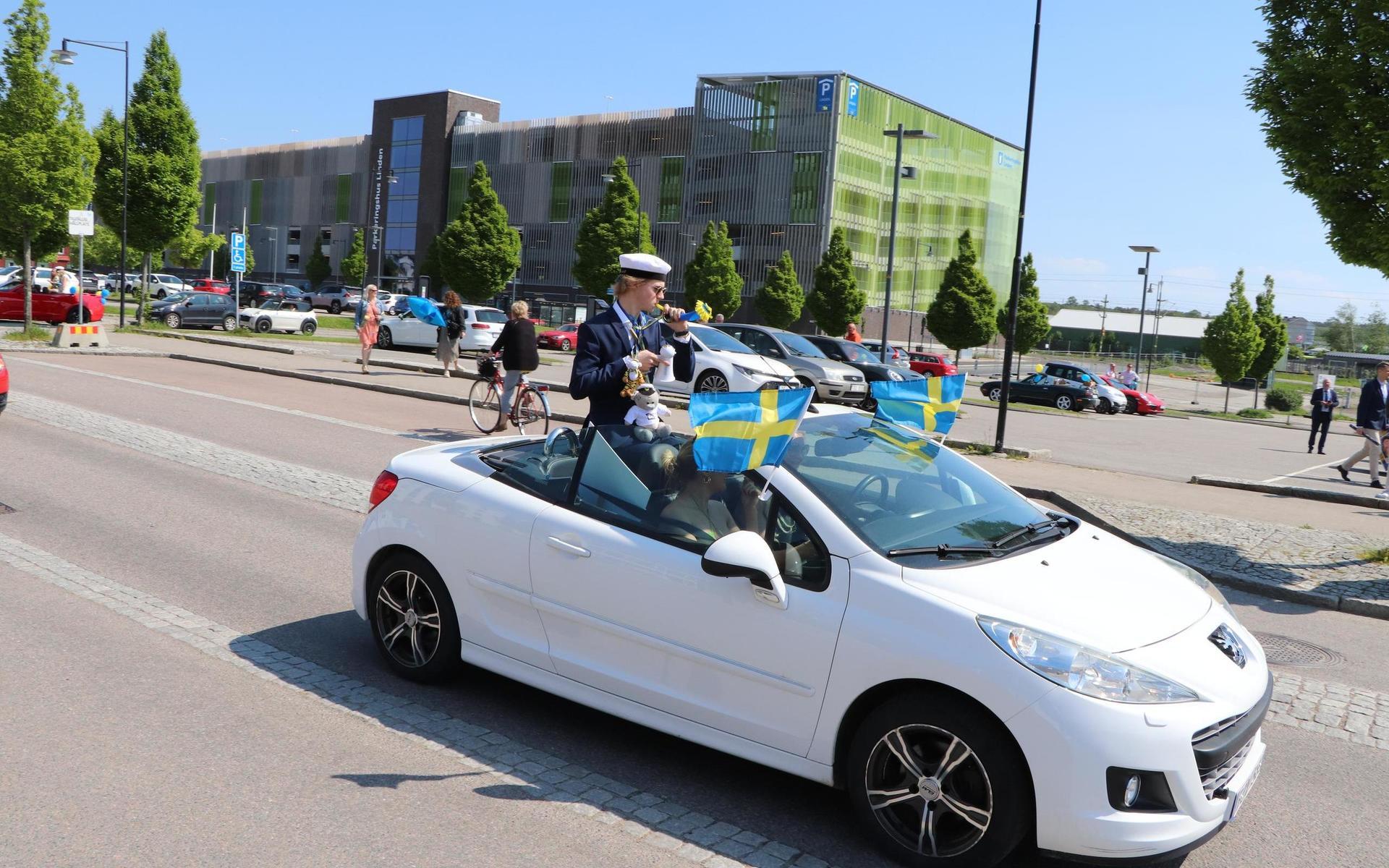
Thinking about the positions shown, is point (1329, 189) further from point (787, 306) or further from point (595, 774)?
point (787, 306)

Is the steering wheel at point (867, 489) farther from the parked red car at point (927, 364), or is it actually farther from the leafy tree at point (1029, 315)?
the leafy tree at point (1029, 315)

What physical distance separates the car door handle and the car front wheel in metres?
1.37

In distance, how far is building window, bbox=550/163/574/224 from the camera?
85.5 metres

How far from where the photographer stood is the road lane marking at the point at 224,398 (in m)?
15.2

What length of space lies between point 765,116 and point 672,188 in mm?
9291

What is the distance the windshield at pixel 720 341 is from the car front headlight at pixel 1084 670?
18.3 m

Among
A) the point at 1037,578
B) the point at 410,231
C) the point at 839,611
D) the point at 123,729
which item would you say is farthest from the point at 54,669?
the point at 410,231

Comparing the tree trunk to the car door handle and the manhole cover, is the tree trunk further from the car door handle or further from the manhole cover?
the manhole cover

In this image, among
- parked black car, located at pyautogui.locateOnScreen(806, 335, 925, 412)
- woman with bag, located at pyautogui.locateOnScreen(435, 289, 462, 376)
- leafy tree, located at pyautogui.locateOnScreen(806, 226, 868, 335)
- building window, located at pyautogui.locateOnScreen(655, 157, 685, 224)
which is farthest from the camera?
building window, located at pyautogui.locateOnScreen(655, 157, 685, 224)

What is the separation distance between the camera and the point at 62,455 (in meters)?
11.5

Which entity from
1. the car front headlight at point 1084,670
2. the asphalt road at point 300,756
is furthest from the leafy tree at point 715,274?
the car front headlight at point 1084,670

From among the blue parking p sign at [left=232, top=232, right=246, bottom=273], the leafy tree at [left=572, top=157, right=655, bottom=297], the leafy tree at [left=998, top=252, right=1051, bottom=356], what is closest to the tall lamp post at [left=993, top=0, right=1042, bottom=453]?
the blue parking p sign at [left=232, top=232, right=246, bottom=273]

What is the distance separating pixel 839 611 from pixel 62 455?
10.3m

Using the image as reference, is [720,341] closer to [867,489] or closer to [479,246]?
[867,489]
